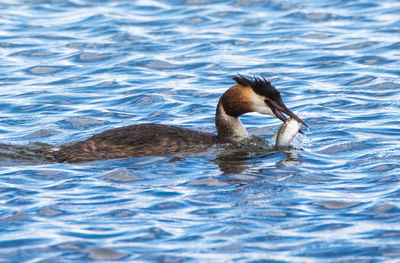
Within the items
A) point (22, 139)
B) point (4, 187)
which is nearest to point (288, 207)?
point (4, 187)

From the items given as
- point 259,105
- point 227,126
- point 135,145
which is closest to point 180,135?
point 135,145

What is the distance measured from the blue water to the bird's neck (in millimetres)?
398

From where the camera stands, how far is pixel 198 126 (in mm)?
12492

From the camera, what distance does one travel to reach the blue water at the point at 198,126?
760 cm

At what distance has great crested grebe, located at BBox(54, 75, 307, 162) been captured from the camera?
10281mm

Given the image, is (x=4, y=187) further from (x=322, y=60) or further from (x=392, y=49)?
(x=392, y=49)

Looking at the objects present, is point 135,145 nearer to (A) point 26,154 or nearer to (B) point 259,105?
(A) point 26,154

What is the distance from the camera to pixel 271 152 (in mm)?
10758

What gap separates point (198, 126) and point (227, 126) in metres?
1.52

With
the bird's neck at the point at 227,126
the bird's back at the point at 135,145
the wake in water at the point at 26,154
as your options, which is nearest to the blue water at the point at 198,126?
the wake in water at the point at 26,154

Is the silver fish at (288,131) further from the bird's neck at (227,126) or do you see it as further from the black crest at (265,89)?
the bird's neck at (227,126)

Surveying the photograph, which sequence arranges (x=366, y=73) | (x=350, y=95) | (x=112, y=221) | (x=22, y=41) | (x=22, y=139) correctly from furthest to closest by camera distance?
1. (x=22, y=41)
2. (x=366, y=73)
3. (x=350, y=95)
4. (x=22, y=139)
5. (x=112, y=221)

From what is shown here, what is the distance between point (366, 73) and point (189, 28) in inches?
196

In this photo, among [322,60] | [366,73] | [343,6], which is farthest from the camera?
[343,6]
